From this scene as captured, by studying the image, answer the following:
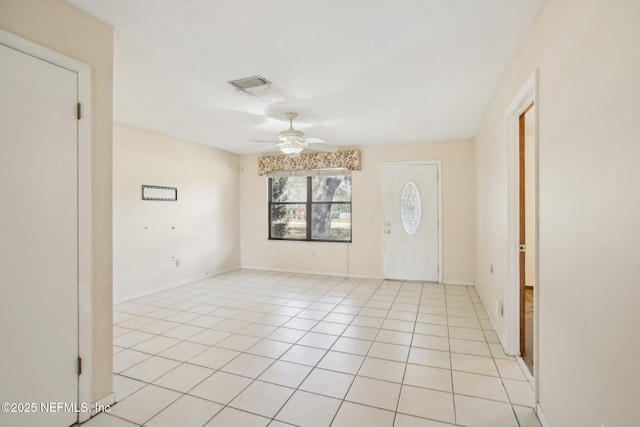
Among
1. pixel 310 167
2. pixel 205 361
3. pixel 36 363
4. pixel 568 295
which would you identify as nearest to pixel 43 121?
pixel 36 363

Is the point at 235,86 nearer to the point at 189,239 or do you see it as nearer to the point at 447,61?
the point at 447,61

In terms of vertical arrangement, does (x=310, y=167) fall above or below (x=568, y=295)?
above

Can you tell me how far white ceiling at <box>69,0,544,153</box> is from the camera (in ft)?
6.06

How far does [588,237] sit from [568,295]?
346 millimetres

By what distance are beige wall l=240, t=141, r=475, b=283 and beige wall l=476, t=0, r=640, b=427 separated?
130 inches

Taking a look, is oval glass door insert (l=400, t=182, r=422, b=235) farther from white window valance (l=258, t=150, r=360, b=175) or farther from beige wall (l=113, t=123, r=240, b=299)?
beige wall (l=113, t=123, r=240, b=299)

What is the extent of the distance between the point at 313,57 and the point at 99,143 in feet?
5.21

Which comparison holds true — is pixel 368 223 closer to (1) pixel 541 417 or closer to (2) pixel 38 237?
(1) pixel 541 417

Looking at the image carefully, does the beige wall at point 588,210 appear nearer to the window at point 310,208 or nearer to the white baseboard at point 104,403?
the white baseboard at point 104,403

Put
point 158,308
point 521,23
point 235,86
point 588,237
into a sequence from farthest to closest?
point 158,308 → point 235,86 → point 521,23 → point 588,237

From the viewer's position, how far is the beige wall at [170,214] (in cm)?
420

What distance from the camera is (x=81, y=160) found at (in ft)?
5.98

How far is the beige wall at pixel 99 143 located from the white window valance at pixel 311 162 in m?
3.98

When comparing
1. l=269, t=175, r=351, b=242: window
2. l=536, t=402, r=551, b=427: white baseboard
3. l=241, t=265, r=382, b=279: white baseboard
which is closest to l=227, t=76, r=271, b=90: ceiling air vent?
l=536, t=402, r=551, b=427: white baseboard
